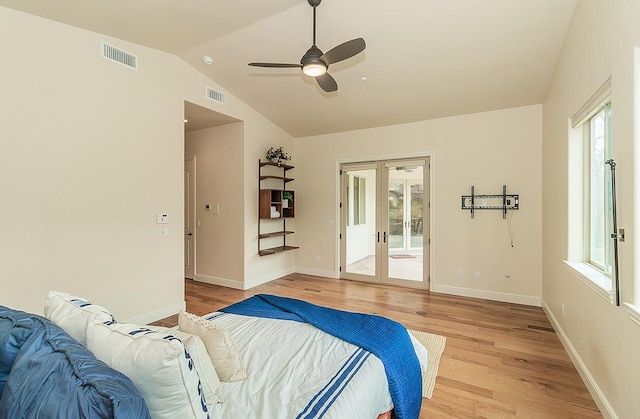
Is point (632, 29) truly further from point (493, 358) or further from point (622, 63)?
point (493, 358)

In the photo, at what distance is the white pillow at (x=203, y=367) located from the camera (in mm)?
1238

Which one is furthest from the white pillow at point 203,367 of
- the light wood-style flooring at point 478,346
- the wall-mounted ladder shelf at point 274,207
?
the wall-mounted ladder shelf at point 274,207

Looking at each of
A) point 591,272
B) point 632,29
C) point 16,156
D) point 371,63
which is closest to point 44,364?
point 16,156

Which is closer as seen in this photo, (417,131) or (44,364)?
(44,364)

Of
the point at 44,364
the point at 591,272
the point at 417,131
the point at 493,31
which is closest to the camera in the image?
the point at 44,364

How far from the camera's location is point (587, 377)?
2355 millimetres

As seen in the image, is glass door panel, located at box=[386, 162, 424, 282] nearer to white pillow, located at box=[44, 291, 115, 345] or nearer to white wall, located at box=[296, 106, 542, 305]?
white wall, located at box=[296, 106, 542, 305]

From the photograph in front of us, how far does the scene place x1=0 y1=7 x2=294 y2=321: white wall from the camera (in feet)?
8.66

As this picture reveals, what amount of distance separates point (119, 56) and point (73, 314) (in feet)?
10.3

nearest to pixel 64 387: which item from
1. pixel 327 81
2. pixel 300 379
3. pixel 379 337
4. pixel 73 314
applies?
pixel 73 314

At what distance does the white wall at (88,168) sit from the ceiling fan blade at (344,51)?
2.33 meters

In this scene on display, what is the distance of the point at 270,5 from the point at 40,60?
7.15 ft

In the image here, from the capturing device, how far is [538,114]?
4.18 meters

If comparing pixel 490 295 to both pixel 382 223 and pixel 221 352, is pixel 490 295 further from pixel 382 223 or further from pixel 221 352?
pixel 221 352
